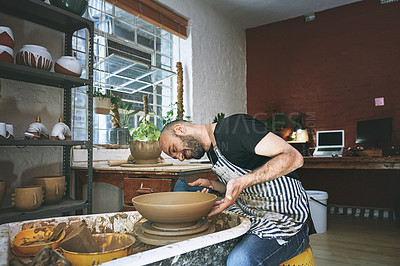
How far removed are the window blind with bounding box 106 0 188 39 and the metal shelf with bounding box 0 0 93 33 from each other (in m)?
0.90

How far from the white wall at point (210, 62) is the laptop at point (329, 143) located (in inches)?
60.0

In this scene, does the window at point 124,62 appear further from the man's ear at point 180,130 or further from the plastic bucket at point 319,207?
the plastic bucket at point 319,207

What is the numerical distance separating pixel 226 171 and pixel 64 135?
126 cm

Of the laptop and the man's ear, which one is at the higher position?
the man's ear

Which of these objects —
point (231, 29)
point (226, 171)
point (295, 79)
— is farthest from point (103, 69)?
point (295, 79)

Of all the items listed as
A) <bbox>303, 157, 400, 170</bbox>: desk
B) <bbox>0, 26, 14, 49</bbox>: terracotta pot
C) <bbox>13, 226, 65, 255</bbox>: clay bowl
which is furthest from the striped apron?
<bbox>303, 157, 400, 170</bbox>: desk

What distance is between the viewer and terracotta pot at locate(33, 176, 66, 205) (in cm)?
200

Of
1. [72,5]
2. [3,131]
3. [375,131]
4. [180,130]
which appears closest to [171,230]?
[180,130]

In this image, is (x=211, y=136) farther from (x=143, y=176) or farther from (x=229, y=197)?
(x=143, y=176)

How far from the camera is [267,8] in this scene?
4828mm

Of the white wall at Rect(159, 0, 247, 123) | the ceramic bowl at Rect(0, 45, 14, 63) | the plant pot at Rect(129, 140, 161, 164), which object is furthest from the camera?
the white wall at Rect(159, 0, 247, 123)

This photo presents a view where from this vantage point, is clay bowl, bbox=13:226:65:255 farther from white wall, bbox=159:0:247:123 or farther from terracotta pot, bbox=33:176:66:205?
white wall, bbox=159:0:247:123

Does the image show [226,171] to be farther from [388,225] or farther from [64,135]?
[388,225]

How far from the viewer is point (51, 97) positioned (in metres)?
2.42
